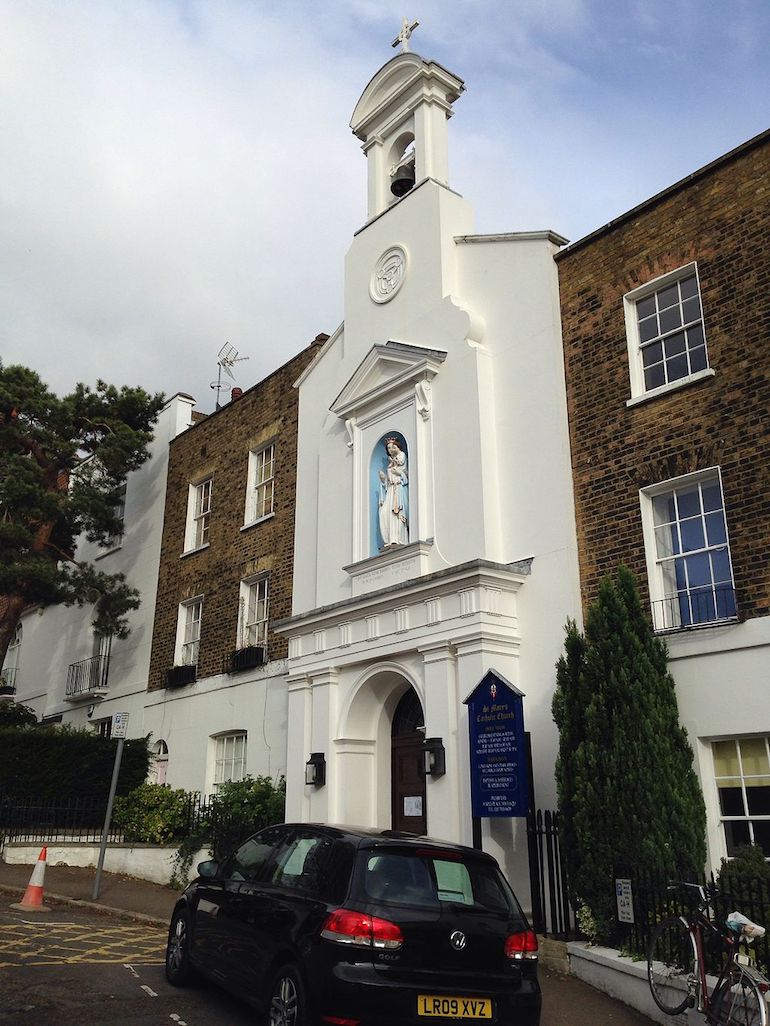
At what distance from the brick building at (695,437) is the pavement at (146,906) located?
239cm

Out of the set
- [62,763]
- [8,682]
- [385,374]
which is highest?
[385,374]

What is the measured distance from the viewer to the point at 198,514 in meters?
22.5

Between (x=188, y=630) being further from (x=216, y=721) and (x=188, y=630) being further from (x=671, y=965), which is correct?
(x=671, y=965)

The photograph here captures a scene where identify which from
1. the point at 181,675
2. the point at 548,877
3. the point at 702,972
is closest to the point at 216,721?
the point at 181,675

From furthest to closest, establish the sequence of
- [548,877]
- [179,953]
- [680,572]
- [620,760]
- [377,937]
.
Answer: [680,572]
[548,877]
[620,760]
[179,953]
[377,937]

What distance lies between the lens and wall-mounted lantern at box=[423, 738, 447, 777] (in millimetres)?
Result: 12711

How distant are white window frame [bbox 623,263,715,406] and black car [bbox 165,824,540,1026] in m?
7.14

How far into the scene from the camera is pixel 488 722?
462 inches

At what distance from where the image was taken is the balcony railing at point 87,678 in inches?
944

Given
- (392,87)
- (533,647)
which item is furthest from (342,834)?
(392,87)

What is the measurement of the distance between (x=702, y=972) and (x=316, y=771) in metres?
8.22

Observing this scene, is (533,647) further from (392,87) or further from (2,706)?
(2,706)

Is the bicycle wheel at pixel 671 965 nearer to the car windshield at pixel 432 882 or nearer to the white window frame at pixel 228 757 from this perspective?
the car windshield at pixel 432 882

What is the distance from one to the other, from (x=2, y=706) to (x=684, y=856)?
2019 centimetres
